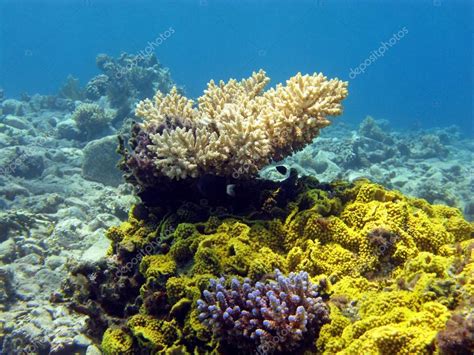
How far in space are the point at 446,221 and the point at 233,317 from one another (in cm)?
245

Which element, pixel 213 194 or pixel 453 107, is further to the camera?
pixel 453 107

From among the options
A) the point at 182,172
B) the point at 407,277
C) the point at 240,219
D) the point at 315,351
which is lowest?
the point at 315,351

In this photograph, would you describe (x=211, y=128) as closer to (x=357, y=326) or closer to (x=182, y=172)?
(x=182, y=172)

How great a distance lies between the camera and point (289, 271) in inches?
129

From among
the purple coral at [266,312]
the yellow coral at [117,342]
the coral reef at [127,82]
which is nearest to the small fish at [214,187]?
the purple coral at [266,312]

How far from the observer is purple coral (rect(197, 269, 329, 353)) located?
8.12ft

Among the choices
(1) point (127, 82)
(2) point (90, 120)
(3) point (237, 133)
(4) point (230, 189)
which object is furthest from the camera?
(1) point (127, 82)

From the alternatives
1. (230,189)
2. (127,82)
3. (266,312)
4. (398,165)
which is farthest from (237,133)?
(127,82)

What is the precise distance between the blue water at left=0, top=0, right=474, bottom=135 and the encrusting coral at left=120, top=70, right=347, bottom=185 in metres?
77.5

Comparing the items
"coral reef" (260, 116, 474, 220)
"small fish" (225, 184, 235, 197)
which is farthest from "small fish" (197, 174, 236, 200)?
"coral reef" (260, 116, 474, 220)

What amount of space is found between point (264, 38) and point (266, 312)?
5741 inches

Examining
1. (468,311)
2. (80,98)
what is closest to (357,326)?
(468,311)

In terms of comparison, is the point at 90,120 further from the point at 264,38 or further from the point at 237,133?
the point at 264,38

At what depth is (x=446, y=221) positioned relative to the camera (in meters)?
3.59
